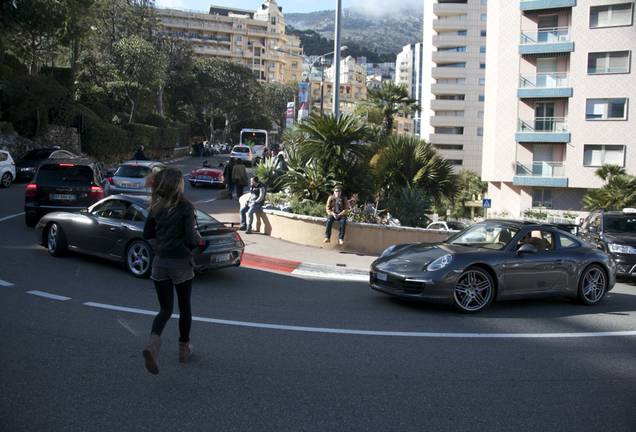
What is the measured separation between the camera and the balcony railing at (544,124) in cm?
3366

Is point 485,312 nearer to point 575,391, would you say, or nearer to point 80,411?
point 575,391

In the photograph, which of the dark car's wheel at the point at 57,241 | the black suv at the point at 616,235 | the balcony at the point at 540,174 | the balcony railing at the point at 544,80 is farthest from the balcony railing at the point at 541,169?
the dark car's wheel at the point at 57,241

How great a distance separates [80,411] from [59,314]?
2.79 m

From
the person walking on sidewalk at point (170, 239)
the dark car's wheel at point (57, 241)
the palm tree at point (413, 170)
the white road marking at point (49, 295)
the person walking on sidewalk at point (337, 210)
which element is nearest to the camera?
the person walking on sidewalk at point (170, 239)

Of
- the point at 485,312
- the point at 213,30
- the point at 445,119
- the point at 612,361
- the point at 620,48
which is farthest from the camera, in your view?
the point at 213,30

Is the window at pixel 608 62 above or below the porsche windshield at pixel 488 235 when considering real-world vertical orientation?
above

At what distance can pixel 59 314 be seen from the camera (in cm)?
614

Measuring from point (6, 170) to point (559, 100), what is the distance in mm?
32329

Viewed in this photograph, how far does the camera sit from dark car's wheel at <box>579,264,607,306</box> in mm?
8328

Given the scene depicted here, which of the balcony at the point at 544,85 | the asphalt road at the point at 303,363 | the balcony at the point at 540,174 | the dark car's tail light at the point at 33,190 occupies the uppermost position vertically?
the balcony at the point at 544,85

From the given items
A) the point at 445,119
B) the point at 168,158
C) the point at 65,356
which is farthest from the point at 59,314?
the point at 445,119

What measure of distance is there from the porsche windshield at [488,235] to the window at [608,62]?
1171 inches

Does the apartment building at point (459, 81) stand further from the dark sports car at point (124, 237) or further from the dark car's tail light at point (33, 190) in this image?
the dark sports car at point (124, 237)

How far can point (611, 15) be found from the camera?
32.3 m
